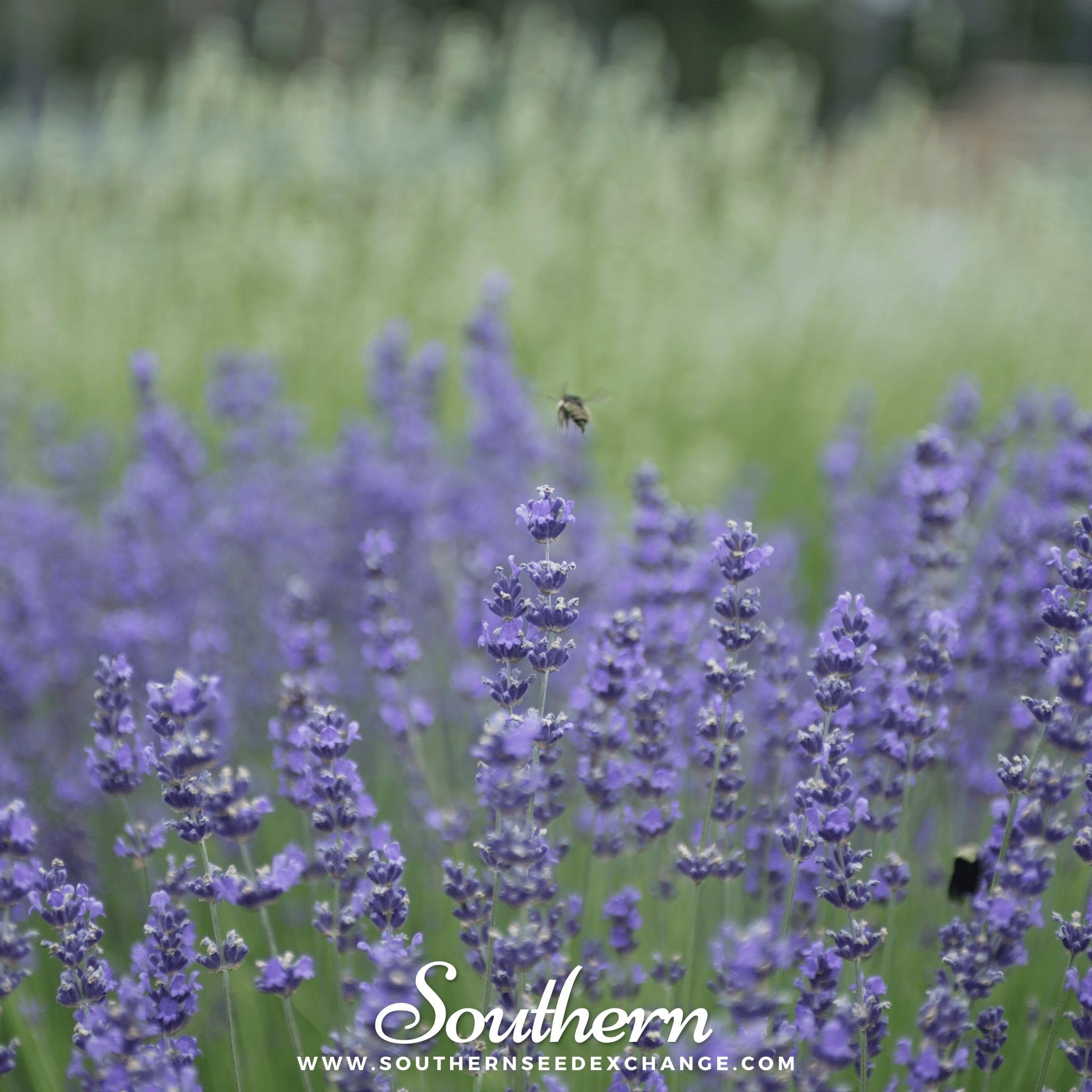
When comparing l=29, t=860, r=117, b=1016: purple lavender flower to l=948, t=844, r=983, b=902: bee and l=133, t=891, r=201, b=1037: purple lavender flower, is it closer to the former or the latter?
l=133, t=891, r=201, b=1037: purple lavender flower

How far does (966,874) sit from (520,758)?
986 millimetres

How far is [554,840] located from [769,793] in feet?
1.56

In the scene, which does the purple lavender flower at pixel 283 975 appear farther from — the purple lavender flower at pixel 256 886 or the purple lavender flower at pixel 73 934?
the purple lavender flower at pixel 73 934

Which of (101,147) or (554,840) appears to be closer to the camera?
(554,840)

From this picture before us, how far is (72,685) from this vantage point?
301cm

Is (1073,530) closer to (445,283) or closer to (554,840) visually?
(554,840)

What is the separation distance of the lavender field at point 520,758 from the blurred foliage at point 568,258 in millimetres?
1886

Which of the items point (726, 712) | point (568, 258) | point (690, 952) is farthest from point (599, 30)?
point (690, 952)

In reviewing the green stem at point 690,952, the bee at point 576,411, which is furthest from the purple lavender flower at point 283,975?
the bee at point 576,411

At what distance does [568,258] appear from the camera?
8086mm

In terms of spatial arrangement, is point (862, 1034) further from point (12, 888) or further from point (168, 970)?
point (12, 888)

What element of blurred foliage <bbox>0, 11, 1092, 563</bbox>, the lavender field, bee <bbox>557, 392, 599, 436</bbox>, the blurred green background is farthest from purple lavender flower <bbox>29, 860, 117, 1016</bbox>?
blurred foliage <bbox>0, 11, 1092, 563</bbox>

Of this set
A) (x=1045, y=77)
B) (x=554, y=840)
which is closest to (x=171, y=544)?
(x=554, y=840)

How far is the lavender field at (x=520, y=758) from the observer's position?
1521mm
